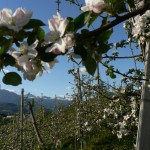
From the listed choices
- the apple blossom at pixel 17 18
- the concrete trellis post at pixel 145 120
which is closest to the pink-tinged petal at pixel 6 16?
the apple blossom at pixel 17 18

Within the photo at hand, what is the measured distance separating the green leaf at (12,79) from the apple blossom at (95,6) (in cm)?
26

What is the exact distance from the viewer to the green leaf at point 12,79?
1055 mm

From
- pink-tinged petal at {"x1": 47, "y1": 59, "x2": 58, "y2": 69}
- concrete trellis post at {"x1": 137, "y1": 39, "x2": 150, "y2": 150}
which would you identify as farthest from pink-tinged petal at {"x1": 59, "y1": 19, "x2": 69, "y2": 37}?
concrete trellis post at {"x1": 137, "y1": 39, "x2": 150, "y2": 150}

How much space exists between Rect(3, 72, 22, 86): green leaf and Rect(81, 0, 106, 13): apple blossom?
0.26 metres

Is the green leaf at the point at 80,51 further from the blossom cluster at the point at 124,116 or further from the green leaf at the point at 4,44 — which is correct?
the blossom cluster at the point at 124,116

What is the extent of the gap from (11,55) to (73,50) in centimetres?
17

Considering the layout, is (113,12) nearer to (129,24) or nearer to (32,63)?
(32,63)

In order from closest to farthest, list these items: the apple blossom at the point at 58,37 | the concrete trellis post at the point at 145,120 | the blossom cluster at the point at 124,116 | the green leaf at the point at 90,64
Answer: the apple blossom at the point at 58,37
the green leaf at the point at 90,64
the concrete trellis post at the point at 145,120
the blossom cluster at the point at 124,116

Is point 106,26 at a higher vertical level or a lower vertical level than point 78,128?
higher

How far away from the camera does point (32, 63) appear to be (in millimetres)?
1051

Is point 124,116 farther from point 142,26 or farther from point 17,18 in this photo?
point 17,18

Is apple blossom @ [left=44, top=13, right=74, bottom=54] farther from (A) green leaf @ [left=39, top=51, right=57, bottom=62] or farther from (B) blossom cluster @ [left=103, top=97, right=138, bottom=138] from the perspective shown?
(B) blossom cluster @ [left=103, top=97, right=138, bottom=138]

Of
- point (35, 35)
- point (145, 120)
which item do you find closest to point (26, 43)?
point (35, 35)

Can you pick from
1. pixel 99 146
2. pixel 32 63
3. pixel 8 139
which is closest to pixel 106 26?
pixel 32 63
